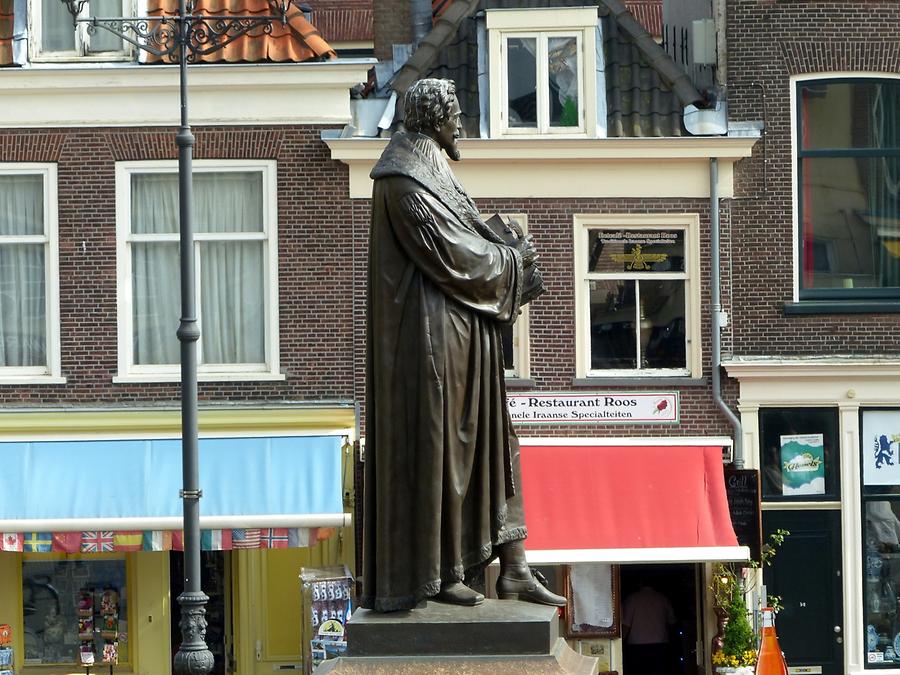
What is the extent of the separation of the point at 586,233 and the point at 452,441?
1433 cm

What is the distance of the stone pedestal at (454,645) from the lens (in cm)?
729

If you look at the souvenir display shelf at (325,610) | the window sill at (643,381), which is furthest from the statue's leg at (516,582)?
the window sill at (643,381)

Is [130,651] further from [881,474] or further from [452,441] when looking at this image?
[452,441]

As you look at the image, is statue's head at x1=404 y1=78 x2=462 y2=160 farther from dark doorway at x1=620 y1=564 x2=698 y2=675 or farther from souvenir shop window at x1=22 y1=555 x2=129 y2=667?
souvenir shop window at x1=22 y1=555 x2=129 y2=667

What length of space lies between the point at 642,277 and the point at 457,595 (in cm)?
1437

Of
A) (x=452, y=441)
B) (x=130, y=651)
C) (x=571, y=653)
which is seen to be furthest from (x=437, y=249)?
(x=130, y=651)

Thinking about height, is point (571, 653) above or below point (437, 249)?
below

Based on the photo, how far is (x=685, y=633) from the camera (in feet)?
73.4

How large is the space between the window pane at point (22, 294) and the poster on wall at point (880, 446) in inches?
365

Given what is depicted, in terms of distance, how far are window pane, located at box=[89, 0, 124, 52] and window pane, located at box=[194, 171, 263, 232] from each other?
1.74 metres

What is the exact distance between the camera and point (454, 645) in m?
7.36

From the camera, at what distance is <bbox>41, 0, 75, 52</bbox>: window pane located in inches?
853

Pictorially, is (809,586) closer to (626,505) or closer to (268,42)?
(626,505)

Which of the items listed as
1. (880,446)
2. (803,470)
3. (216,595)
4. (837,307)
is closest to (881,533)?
(880,446)
